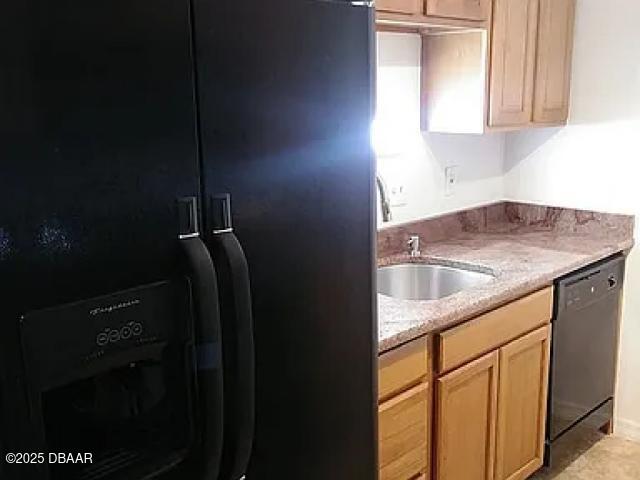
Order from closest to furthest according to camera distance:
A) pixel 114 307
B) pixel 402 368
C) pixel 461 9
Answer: pixel 114 307, pixel 402 368, pixel 461 9

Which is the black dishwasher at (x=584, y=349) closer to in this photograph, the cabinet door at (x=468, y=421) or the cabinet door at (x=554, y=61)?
the cabinet door at (x=468, y=421)

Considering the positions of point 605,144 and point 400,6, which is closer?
point 400,6

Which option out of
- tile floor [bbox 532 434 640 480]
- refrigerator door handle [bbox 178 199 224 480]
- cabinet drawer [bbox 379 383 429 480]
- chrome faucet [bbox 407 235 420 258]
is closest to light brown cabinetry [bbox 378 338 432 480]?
cabinet drawer [bbox 379 383 429 480]

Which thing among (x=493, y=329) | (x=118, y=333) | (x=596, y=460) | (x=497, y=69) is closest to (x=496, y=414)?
(x=493, y=329)

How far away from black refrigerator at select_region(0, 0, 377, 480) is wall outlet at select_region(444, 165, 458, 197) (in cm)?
169

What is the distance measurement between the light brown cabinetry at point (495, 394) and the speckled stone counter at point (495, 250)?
0.25 ft

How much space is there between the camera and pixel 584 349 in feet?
9.32

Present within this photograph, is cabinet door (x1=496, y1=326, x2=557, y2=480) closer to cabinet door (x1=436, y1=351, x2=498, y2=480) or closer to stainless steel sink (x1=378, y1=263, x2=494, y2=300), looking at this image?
cabinet door (x1=436, y1=351, x2=498, y2=480)

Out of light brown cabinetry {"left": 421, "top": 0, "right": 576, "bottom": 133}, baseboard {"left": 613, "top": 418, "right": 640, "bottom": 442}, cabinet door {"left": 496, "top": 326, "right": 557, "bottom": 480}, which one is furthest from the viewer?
baseboard {"left": 613, "top": 418, "right": 640, "bottom": 442}

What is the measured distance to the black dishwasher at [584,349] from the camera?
267 centimetres

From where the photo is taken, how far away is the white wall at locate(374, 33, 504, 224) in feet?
8.73

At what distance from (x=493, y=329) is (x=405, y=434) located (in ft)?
1.65

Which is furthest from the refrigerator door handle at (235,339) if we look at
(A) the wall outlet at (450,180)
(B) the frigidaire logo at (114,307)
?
(A) the wall outlet at (450,180)

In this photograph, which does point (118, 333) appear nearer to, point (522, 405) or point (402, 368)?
point (402, 368)
